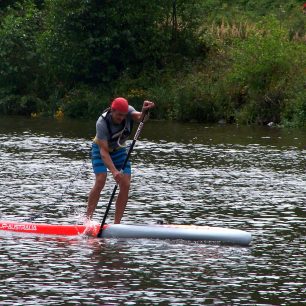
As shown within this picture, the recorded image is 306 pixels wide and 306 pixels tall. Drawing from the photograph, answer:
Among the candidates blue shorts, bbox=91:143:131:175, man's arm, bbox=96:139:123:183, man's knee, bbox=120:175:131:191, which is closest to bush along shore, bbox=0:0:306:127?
blue shorts, bbox=91:143:131:175

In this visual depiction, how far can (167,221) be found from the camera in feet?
55.1

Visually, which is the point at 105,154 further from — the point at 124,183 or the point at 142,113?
the point at 142,113

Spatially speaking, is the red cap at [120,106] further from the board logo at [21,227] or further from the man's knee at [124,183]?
the board logo at [21,227]

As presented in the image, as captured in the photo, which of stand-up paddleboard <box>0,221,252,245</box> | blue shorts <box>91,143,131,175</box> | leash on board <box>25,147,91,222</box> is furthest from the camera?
leash on board <box>25,147,91,222</box>

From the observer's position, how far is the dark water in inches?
456

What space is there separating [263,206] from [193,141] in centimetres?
1595

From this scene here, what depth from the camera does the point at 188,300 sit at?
11.1 m

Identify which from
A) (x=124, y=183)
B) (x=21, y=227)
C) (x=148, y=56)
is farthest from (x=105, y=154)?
(x=148, y=56)

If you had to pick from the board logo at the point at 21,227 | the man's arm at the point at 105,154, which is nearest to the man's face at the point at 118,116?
the man's arm at the point at 105,154

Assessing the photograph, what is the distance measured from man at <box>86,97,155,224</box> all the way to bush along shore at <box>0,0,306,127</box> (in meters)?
28.8

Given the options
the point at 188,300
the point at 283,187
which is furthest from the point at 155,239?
the point at 283,187

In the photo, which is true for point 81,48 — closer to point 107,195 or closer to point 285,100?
point 285,100

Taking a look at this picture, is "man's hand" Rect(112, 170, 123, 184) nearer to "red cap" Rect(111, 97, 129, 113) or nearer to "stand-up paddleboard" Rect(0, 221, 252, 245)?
"stand-up paddleboard" Rect(0, 221, 252, 245)

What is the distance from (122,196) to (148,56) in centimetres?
3751
